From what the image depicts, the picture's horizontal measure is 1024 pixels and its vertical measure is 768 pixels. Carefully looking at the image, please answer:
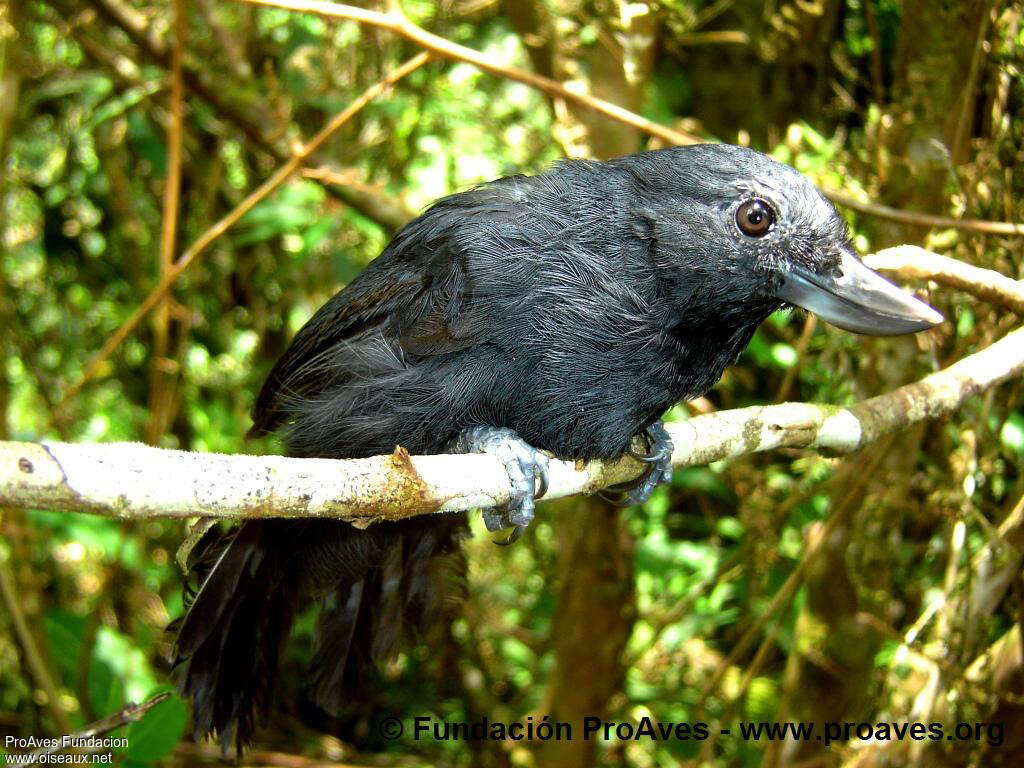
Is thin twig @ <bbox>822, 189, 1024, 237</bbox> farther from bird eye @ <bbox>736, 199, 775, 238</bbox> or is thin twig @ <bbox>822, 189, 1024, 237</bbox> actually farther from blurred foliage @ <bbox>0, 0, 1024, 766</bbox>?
bird eye @ <bbox>736, 199, 775, 238</bbox>

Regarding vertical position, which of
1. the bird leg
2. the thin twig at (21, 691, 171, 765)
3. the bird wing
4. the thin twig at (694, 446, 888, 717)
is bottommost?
the thin twig at (694, 446, 888, 717)

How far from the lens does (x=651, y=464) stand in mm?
2584

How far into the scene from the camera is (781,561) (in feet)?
12.7

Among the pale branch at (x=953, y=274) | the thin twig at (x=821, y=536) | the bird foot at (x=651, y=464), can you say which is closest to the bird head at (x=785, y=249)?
the pale branch at (x=953, y=274)

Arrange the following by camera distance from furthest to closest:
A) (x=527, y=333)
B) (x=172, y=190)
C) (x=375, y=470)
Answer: (x=172, y=190), (x=527, y=333), (x=375, y=470)

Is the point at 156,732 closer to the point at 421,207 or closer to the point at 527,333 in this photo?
the point at 527,333

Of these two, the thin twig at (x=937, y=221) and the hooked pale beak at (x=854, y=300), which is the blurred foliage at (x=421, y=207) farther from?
the hooked pale beak at (x=854, y=300)

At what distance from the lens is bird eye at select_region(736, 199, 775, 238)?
2188 mm

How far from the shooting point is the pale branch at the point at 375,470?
4.41 feet

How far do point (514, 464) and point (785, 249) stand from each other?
2.62ft

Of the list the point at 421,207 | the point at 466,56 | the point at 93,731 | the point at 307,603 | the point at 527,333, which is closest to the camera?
the point at 93,731

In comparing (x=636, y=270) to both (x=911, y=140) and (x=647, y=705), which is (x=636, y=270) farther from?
(x=647, y=705)

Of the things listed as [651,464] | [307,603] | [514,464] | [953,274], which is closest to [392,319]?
[514,464]

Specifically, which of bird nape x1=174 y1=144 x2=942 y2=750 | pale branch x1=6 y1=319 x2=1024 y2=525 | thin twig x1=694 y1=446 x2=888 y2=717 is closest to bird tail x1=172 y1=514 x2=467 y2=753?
bird nape x1=174 y1=144 x2=942 y2=750
